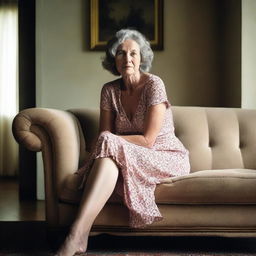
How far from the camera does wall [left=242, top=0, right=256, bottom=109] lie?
3486 mm

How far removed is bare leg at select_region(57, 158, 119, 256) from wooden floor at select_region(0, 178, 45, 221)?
1239mm

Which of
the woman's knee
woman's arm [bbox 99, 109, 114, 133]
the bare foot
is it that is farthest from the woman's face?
the bare foot

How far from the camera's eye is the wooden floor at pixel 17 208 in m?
3.09

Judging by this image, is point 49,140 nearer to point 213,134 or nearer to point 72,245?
point 72,245

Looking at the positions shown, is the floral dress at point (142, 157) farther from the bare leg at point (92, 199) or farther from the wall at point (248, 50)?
the wall at point (248, 50)

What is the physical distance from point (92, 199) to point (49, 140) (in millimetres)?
408

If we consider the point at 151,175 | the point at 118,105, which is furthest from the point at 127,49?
the point at 151,175

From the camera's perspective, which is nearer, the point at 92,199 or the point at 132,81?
the point at 92,199

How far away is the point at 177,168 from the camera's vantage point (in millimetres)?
2201

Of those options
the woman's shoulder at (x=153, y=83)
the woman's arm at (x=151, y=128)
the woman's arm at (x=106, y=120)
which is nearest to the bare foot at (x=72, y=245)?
the woman's arm at (x=151, y=128)

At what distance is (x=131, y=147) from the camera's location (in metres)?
2.03

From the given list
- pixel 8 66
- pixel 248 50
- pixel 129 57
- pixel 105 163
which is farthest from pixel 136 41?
pixel 8 66

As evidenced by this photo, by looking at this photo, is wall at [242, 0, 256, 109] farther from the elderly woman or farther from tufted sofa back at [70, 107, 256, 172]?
the elderly woman

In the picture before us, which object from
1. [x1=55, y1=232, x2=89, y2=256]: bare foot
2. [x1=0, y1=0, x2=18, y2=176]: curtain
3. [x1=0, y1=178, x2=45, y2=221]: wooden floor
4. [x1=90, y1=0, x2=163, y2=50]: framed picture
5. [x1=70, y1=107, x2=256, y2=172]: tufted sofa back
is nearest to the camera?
[x1=55, y1=232, x2=89, y2=256]: bare foot
